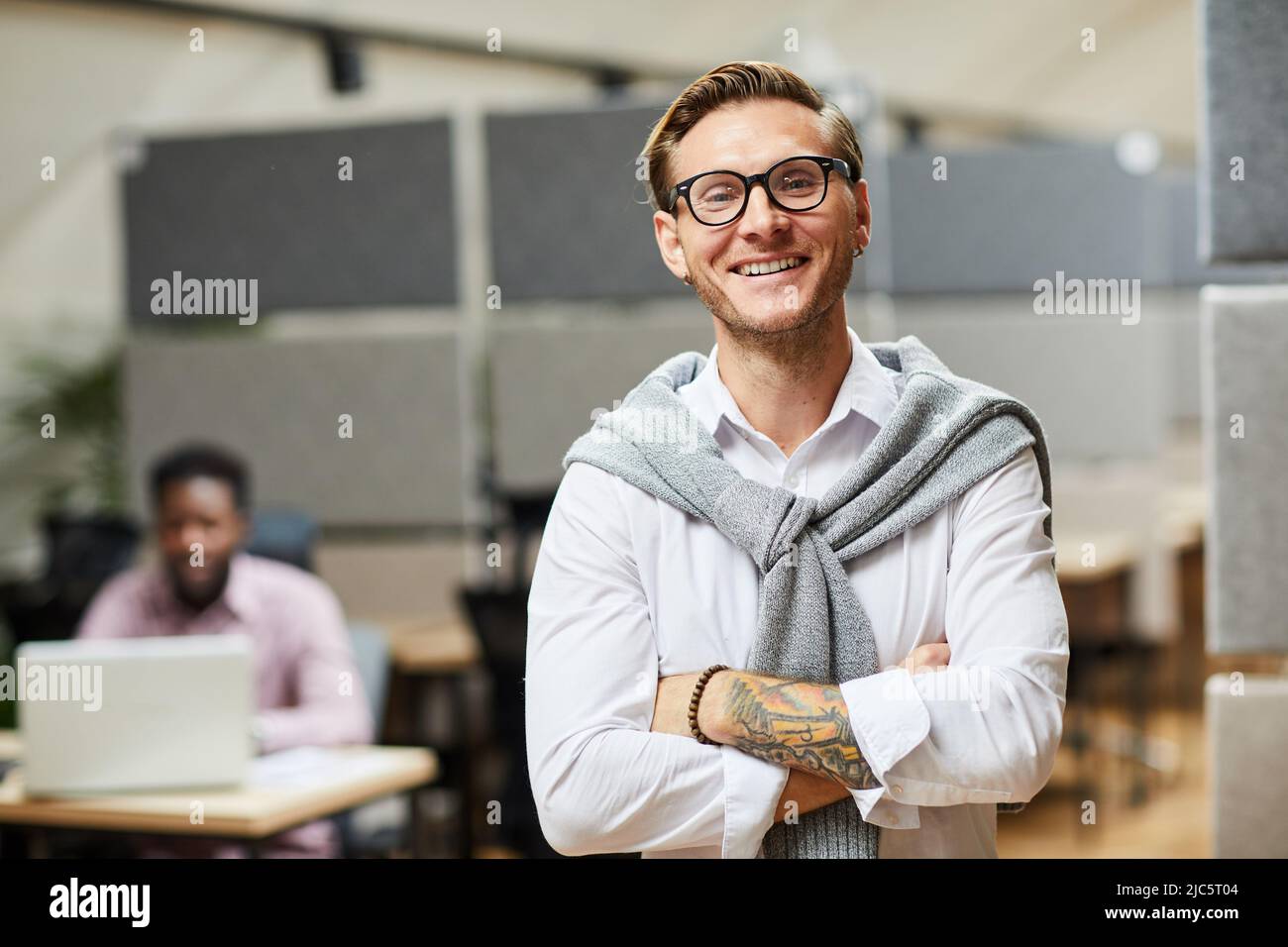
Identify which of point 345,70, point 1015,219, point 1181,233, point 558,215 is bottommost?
point 558,215

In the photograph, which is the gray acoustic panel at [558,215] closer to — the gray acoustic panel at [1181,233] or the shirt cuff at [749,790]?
the shirt cuff at [749,790]

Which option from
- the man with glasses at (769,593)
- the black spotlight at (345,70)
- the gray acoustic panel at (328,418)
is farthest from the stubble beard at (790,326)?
the black spotlight at (345,70)

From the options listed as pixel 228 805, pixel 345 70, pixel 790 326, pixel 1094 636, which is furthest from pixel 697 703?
pixel 1094 636

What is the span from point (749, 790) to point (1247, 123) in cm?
118

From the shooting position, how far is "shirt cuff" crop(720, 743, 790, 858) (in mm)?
1118

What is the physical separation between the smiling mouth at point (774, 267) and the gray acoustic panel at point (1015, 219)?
7.79 feet

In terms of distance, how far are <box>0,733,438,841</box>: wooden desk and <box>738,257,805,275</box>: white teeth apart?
4.02 feet

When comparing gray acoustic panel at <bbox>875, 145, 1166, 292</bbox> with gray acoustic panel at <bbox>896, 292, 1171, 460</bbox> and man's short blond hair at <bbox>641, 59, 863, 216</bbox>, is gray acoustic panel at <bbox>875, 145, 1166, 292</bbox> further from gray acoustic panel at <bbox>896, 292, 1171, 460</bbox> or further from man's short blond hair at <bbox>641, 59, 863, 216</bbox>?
man's short blond hair at <bbox>641, 59, 863, 216</bbox>

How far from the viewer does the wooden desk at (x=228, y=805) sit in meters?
2.03

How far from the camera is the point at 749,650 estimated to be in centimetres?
117

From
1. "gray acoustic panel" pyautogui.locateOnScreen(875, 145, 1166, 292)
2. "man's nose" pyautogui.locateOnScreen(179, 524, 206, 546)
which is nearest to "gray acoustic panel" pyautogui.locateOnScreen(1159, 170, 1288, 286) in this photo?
"gray acoustic panel" pyautogui.locateOnScreen(875, 145, 1166, 292)

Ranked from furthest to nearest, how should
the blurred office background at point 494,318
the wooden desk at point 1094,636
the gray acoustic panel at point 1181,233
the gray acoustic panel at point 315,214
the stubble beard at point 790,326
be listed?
the gray acoustic panel at point 1181,233 < the wooden desk at point 1094,636 < the gray acoustic panel at point 315,214 < the blurred office background at point 494,318 < the stubble beard at point 790,326

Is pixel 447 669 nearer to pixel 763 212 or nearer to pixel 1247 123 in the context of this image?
pixel 1247 123
